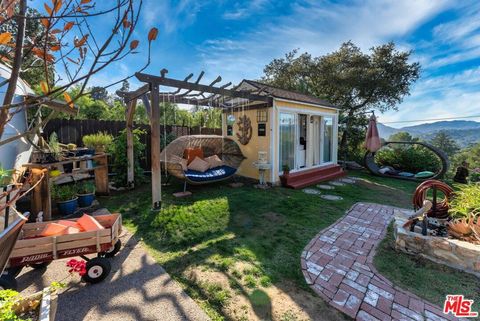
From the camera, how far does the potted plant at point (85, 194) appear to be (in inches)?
197

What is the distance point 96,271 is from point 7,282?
2.52 ft

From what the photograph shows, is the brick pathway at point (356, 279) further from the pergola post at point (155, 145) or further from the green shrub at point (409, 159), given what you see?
the green shrub at point (409, 159)

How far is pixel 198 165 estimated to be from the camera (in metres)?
6.90

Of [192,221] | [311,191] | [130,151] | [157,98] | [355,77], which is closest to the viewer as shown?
[192,221]

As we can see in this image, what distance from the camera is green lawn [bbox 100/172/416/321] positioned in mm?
2365

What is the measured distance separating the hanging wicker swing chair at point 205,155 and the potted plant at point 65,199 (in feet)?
7.25

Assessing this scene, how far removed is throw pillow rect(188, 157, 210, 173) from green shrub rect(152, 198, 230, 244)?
1.62 metres

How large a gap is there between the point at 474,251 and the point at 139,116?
60.8ft

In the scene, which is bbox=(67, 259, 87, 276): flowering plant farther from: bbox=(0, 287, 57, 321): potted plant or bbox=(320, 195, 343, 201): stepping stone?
bbox=(320, 195, 343, 201): stepping stone

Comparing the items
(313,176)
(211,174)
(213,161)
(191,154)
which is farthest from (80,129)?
(313,176)

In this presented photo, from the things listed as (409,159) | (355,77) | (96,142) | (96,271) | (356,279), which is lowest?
(356,279)

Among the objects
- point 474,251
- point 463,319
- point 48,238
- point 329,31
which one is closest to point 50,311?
point 48,238

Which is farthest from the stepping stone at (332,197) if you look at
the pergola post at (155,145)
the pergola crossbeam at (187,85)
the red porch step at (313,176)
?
the pergola post at (155,145)

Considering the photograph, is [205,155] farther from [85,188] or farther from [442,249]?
[442,249]
